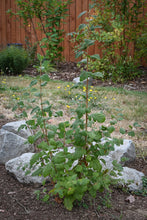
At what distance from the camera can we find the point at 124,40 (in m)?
7.12

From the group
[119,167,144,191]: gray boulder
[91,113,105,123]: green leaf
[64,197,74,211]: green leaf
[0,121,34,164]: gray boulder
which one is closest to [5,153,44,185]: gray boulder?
[0,121,34,164]: gray boulder

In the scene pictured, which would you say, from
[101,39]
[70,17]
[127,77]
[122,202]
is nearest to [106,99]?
[127,77]

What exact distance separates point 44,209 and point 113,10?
21.2 feet

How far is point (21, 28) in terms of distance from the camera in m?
10.2

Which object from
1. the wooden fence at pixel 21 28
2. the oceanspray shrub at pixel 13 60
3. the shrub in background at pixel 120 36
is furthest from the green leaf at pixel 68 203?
the wooden fence at pixel 21 28

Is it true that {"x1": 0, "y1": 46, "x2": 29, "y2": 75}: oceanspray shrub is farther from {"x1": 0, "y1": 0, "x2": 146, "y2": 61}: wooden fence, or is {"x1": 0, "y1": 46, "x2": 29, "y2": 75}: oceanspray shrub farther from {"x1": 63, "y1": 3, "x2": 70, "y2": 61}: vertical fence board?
{"x1": 63, "y1": 3, "x2": 70, "y2": 61}: vertical fence board

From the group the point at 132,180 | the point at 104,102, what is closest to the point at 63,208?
the point at 132,180

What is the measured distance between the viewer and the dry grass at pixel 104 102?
153 inches

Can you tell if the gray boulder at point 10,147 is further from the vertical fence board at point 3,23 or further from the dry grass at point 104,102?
the vertical fence board at point 3,23

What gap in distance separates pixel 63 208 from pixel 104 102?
10.5 ft

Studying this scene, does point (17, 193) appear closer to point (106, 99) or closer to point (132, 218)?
point (132, 218)

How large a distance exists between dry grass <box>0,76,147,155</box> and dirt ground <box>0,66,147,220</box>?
3.83 ft

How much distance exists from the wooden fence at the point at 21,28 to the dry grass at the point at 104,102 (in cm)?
316

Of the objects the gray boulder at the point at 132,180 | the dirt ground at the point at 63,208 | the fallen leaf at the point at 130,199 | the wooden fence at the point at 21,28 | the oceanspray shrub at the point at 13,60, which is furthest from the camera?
the wooden fence at the point at 21,28
